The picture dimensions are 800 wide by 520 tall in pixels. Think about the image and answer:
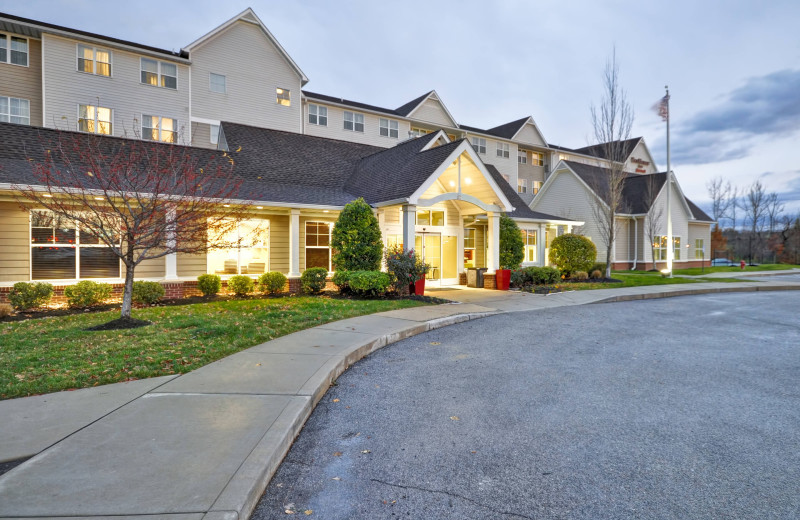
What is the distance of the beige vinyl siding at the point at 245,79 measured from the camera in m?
23.9

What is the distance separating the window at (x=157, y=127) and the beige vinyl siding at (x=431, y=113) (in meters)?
16.1

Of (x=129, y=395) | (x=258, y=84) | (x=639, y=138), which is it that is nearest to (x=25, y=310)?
(x=129, y=395)

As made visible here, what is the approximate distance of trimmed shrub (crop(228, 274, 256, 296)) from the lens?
13594mm

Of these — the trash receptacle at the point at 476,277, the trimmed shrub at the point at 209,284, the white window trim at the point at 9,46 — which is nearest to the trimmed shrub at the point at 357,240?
the trimmed shrub at the point at 209,284

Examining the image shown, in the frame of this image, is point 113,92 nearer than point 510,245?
No

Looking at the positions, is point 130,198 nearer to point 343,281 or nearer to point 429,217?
Result: point 343,281

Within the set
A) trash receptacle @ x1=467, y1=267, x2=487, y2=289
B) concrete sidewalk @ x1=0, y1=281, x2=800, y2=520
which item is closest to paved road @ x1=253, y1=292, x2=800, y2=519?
concrete sidewalk @ x1=0, y1=281, x2=800, y2=520

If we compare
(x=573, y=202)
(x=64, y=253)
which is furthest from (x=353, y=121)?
(x=64, y=253)

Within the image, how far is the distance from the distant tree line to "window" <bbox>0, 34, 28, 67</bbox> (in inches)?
2129

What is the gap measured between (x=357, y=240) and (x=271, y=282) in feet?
10.4

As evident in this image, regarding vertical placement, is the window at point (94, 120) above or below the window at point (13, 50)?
below

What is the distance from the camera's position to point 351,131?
29141 mm

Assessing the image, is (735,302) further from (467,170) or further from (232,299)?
(232,299)

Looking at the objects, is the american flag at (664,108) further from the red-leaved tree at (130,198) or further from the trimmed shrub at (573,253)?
the red-leaved tree at (130,198)
